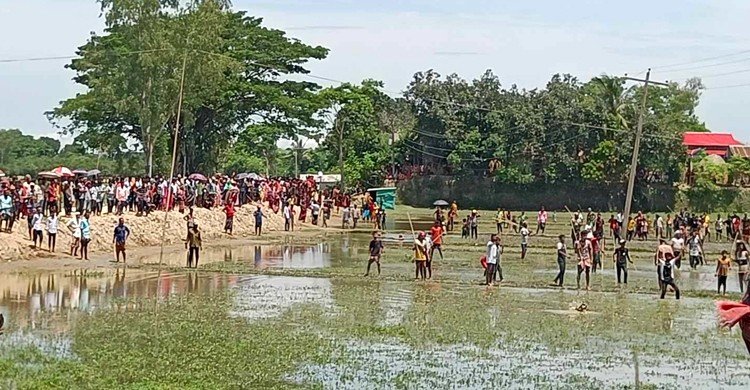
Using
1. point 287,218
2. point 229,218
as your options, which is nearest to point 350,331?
point 229,218

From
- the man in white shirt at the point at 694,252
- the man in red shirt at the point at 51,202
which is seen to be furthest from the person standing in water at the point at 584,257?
the man in red shirt at the point at 51,202

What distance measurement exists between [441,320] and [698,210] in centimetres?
5975

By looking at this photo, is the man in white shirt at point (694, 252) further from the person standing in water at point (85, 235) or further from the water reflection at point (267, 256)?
the person standing in water at point (85, 235)

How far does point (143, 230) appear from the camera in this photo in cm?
4259

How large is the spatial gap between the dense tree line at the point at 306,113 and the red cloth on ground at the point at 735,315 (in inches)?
1956

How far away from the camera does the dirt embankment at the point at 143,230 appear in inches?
1395

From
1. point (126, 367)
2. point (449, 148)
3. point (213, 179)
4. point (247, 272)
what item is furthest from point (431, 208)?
point (126, 367)

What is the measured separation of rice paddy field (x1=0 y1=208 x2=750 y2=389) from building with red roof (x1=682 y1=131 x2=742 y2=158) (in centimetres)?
6178

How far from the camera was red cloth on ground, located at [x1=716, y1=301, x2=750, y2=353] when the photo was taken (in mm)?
6707

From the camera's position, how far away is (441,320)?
24.1 metres

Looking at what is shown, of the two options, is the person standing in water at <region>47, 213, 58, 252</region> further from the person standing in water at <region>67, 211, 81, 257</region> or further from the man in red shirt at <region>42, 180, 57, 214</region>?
the man in red shirt at <region>42, 180, 57, 214</region>

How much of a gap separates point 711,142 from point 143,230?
232ft

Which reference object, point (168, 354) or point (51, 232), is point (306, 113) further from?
point (168, 354)

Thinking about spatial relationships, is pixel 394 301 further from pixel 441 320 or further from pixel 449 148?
pixel 449 148
